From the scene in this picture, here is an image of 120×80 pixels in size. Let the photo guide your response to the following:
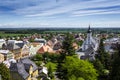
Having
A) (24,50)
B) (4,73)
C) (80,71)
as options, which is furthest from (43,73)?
(24,50)

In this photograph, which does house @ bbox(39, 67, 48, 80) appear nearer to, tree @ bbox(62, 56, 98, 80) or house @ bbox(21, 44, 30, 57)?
tree @ bbox(62, 56, 98, 80)

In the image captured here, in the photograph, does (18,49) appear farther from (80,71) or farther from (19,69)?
(80,71)

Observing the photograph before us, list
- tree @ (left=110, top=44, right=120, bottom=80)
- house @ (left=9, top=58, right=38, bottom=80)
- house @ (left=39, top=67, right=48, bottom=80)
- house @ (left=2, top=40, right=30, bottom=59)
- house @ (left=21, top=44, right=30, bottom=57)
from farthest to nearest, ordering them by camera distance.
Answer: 1. house @ (left=21, top=44, right=30, bottom=57)
2. house @ (left=2, top=40, right=30, bottom=59)
3. house @ (left=39, top=67, right=48, bottom=80)
4. house @ (left=9, top=58, right=38, bottom=80)
5. tree @ (left=110, top=44, right=120, bottom=80)

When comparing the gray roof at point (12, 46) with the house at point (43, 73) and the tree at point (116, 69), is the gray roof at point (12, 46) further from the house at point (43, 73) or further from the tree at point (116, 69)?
the tree at point (116, 69)

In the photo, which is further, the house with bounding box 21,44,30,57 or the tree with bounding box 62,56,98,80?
the house with bounding box 21,44,30,57

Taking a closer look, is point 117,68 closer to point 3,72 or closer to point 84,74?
point 84,74

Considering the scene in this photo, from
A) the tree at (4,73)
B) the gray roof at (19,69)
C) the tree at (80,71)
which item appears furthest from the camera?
the gray roof at (19,69)

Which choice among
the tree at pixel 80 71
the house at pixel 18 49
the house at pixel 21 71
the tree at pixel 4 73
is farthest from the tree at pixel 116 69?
the house at pixel 18 49

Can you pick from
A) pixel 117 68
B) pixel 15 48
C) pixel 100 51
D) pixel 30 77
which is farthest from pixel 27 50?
pixel 117 68

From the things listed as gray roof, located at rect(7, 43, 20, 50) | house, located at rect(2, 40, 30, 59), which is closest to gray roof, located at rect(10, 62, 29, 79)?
house, located at rect(2, 40, 30, 59)

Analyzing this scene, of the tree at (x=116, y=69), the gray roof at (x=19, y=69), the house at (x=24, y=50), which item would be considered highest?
the tree at (x=116, y=69)

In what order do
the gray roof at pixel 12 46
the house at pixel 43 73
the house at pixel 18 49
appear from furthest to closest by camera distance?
the gray roof at pixel 12 46 < the house at pixel 18 49 < the house at pixel 43 73
